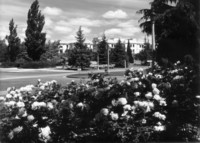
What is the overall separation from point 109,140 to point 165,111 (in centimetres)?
80

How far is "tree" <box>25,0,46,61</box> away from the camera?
163 ft

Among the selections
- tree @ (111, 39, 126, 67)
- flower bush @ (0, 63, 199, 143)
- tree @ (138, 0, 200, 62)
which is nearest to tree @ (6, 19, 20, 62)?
tree @ (111, 39, 126, 67)

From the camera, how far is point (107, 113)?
11.1ft

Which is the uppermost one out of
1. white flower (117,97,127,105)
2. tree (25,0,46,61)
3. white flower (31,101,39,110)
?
tree (25,0,46,61)

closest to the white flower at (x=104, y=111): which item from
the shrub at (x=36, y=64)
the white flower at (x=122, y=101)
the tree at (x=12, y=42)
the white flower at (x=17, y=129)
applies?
the white flower at (x=122, y=101)

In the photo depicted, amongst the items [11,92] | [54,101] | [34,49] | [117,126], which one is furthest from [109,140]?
[34,49]

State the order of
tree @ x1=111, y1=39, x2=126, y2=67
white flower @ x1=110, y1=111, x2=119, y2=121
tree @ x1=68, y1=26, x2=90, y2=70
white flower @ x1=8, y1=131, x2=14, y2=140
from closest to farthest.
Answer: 1. white flower @ x1=8, y1=131, x2=14, y2=140
2. white flower @ x1=110, y1=111, x2=119, y2=121
3. tree @ x1=68, y1=26, x2=90, y2=70
4. tree @ x1=111, y1=39, x2=126, y2=67

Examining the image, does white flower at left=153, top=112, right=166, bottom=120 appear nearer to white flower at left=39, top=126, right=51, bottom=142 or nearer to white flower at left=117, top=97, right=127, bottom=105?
white flower at left=117, top=97, right=127, bottom=105

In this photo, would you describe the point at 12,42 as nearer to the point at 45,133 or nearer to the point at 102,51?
the point at 102,51

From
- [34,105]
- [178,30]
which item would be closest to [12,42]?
[178,30]

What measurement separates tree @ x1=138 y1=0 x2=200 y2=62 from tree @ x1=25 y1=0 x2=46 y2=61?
39435 millimetres

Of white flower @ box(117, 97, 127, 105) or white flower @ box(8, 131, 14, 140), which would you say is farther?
white flower @ box(117, 97, 127, 105)

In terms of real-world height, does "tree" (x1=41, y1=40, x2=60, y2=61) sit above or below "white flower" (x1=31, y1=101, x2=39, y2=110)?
above

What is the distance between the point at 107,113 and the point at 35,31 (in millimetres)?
48426
